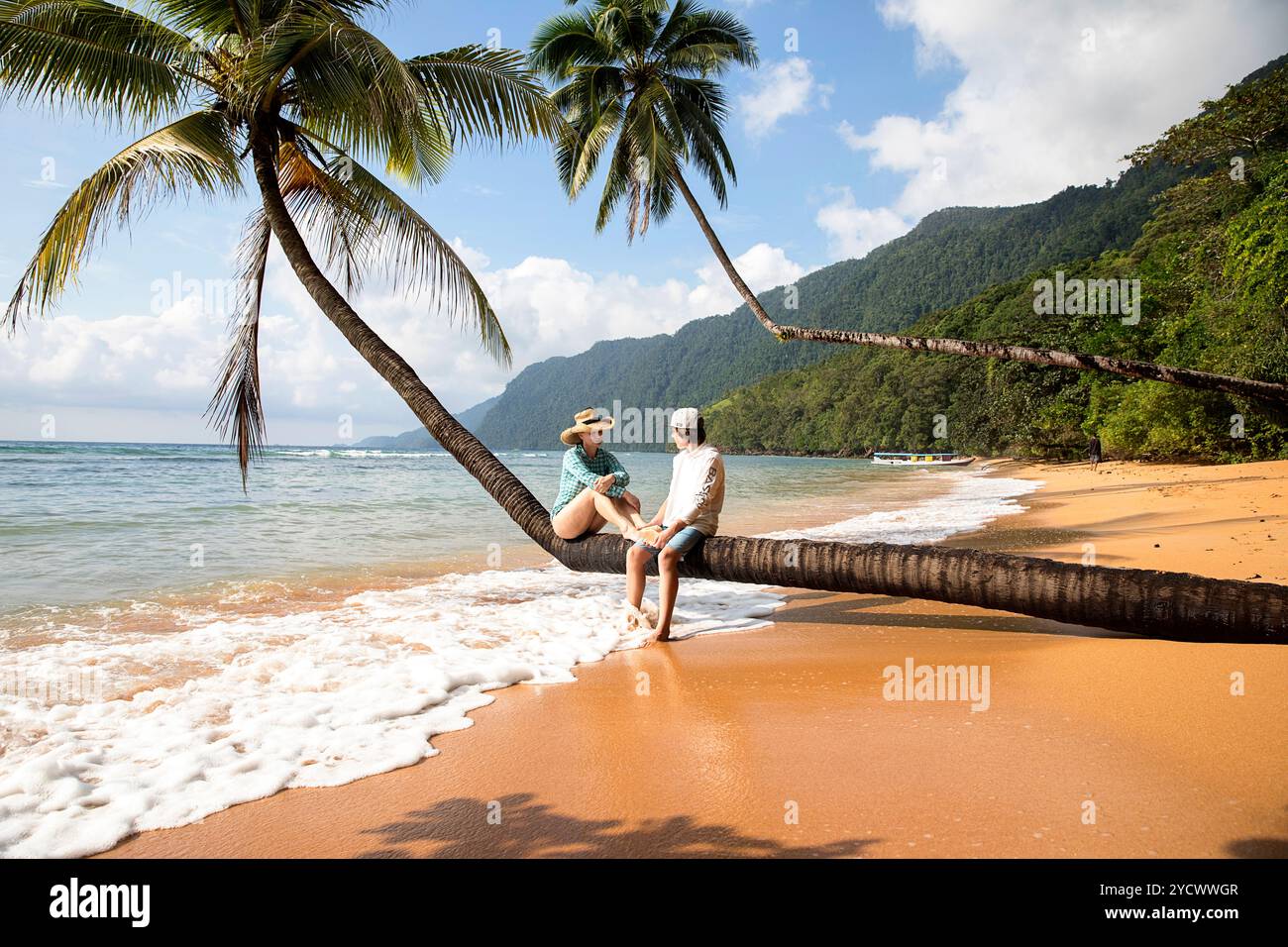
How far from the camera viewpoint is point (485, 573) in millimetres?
9516

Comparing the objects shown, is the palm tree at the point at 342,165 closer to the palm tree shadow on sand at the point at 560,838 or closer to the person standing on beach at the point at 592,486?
the person standing on beach at the point at 592,486

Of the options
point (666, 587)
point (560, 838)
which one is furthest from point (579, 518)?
point (560, 838)

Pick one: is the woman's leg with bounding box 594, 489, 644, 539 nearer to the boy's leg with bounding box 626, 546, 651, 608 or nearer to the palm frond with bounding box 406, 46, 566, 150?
the boy's leg with bounding box 626, 546, 651, 608

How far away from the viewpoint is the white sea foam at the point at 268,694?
3.12m

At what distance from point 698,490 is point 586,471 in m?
1.12

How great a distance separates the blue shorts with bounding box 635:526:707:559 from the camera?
5.93 meters

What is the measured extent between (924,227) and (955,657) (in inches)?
7684

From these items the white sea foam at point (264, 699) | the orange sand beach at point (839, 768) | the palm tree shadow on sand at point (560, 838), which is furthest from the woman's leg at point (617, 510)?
the palm tree shadow on sand at point (560, 838)

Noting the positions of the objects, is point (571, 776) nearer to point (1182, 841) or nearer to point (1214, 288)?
point (1182, 841)

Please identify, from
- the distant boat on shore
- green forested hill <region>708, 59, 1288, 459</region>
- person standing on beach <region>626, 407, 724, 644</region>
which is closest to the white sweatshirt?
person standing on beach <region>626, 407, 724, 644</region>

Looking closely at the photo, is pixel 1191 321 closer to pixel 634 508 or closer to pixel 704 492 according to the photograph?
pixel 704 492

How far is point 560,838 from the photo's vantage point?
8.66 feet

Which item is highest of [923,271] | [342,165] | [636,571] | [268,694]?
[923,271]
